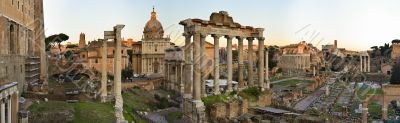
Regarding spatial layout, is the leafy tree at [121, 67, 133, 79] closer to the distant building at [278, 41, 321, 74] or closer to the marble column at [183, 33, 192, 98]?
the marble column at [183, 33, 192, 98]

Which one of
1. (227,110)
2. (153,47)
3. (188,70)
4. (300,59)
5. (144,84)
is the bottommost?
(227,110)

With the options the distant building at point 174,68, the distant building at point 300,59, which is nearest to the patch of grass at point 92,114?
the distant building at point 174,68

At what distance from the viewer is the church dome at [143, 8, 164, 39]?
59.2m

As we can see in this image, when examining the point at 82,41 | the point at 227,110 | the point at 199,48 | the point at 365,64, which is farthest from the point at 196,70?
the point at 365,64

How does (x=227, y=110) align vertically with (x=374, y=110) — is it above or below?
above

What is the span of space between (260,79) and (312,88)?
89.4 ft

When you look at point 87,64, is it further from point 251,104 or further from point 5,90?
point 5,90

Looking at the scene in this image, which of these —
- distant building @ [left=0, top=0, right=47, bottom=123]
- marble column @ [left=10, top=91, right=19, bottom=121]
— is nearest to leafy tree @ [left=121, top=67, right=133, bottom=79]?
distant building @ [left=0, top=0, right=47, bottom=123]

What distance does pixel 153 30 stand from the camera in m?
59.1

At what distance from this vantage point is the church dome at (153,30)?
59.2 metres

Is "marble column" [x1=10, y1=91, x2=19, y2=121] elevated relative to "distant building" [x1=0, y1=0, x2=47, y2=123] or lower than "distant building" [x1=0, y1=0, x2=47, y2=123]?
lower

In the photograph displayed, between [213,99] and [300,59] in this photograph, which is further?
[300,59]

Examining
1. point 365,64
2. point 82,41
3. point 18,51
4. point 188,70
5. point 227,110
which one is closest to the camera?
point 227,110

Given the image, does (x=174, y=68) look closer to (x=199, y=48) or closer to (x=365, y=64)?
(x=199, y=48)
